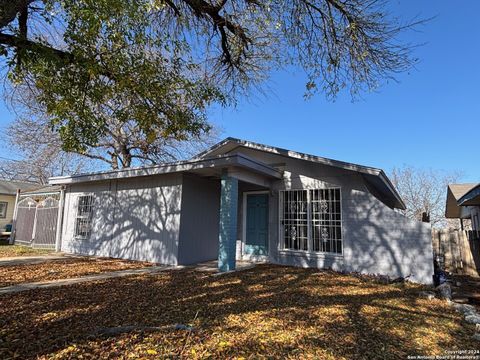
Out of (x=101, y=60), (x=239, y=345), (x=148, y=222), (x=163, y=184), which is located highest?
(x=101, y=60)

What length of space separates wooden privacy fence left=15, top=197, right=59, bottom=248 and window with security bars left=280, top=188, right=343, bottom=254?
975cm

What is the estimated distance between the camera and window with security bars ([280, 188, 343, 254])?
27.8 ft

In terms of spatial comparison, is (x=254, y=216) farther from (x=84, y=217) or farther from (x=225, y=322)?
(x=84, y=217)

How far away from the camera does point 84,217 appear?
37.3 ft

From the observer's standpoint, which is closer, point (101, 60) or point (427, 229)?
point (101, 60)

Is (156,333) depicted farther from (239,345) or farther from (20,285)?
(20,285)

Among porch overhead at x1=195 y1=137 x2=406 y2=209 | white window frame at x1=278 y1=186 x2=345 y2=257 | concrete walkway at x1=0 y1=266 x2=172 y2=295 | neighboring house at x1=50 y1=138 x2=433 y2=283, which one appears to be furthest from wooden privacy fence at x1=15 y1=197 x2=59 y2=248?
white window frame at x1=278 y1=186 x2=345 y2=257

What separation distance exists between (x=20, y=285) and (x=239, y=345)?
17.0ft

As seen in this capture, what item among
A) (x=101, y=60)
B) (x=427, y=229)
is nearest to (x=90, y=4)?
(x=101, y=60)

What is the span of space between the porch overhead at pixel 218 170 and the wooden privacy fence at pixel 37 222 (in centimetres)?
378

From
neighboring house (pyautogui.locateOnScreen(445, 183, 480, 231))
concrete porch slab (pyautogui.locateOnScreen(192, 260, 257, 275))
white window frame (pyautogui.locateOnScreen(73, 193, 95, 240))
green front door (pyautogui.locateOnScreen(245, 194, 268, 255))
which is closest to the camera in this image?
concrete porch slab (pyautogui.locateOnScreen(192, 260, 257, 275))

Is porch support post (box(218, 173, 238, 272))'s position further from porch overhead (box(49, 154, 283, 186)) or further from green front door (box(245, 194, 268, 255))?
green front door (box(245, 194, 268, 255))

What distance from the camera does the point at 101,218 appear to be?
10.8m

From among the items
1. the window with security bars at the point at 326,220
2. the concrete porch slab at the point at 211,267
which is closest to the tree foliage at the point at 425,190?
the window with security bars at the point at 326,220
